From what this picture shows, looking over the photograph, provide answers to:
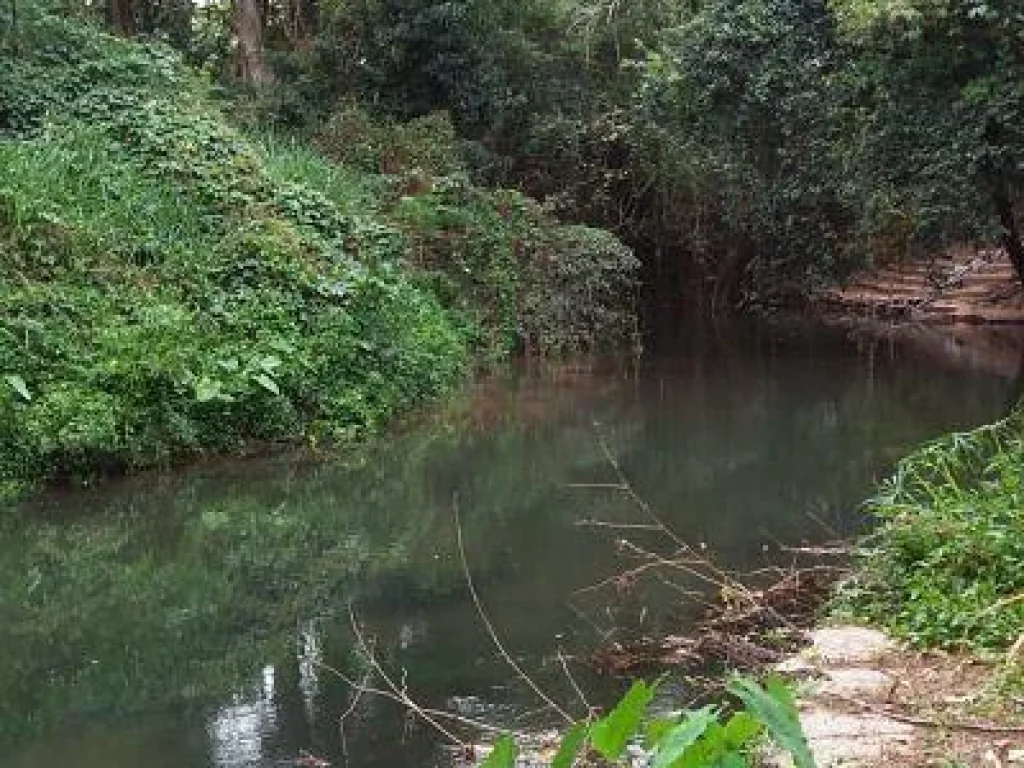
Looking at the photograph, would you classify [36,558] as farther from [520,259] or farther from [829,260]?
[829,260]

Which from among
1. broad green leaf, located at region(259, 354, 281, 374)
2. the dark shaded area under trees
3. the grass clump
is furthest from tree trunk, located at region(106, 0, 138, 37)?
the grass clump

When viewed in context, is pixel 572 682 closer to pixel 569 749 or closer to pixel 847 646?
pixel 847 646

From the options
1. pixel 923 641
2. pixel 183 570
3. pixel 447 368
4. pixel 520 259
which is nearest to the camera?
pixel 923 641

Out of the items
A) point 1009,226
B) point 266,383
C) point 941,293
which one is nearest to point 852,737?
point 266,383

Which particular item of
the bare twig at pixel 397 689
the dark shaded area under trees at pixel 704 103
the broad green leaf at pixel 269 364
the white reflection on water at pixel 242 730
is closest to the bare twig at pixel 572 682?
the bare twig at pixel 397 689

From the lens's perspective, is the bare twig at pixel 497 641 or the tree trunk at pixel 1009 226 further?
the tree trunk at pixel 1009 226

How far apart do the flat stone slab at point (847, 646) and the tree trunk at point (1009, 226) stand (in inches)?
353

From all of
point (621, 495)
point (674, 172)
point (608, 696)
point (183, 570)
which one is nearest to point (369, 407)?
point (621, 495)

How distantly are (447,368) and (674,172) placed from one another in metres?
8.65

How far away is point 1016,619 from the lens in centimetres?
543

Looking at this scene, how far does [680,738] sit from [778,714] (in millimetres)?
175

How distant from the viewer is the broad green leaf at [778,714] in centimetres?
217

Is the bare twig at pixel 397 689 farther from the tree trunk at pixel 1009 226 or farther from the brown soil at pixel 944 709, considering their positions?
the tree trunk at pixel 1009 226

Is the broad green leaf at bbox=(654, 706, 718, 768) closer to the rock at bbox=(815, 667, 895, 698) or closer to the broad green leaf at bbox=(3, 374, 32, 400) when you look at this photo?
the rock at bbox=(815, 667, 895, 698)
